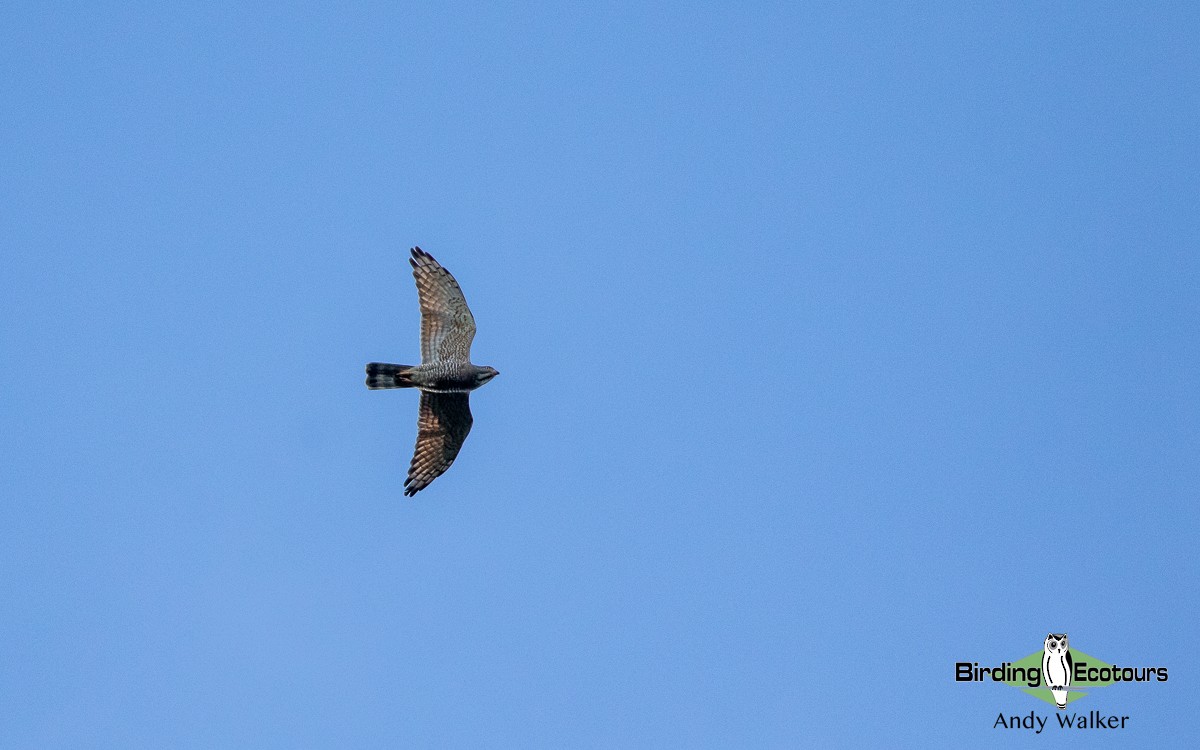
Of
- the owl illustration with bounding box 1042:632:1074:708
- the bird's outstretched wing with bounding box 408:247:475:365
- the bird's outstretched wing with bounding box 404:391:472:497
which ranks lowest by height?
the owl illustration with bounding box 1042:632:1074:708

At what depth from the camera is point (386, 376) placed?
34.6 metres

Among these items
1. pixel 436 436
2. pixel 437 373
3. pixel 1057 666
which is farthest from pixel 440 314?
pixel 1057 666

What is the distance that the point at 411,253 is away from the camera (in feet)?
114

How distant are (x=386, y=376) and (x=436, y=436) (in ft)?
6.25

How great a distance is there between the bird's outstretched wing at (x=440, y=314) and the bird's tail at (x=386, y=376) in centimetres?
50

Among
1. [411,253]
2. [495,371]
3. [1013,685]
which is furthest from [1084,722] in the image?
[411,253]

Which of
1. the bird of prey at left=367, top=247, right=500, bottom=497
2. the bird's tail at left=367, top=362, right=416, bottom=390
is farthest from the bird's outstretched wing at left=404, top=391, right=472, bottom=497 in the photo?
the bird's tail at left=367, top=362, right=416, bottom=390

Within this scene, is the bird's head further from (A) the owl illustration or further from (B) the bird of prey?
(A) the owl illustration

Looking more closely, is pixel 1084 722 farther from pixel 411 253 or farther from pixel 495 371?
pixel 411 253

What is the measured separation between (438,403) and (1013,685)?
13.5m

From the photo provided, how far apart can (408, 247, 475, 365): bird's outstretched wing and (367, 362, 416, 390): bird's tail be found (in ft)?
1.64

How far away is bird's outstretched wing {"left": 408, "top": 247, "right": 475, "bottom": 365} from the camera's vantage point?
3459 centimetres

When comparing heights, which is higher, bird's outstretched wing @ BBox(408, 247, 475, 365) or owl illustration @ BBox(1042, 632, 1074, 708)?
bird's outstretched wing @ BBox(408, 247, 475, 365)

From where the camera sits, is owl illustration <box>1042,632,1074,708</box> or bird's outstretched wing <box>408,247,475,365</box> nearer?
bird's outstretched wing <box>408,247,475,365</box>
